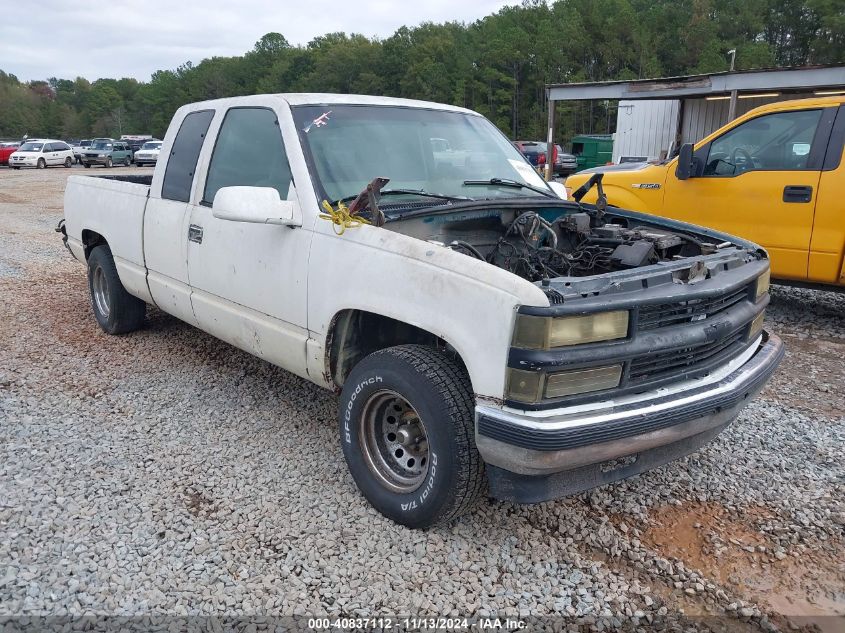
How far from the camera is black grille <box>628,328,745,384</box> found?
2.73 metres

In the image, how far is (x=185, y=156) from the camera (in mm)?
4547

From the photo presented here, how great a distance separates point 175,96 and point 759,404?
371 feet

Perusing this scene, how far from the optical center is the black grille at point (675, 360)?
273 centimetres

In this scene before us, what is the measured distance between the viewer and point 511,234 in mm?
3689

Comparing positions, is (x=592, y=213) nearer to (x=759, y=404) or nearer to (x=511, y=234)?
(x=511, y=234)

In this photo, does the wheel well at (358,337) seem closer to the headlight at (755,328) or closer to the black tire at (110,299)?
the headlight at (755,328)

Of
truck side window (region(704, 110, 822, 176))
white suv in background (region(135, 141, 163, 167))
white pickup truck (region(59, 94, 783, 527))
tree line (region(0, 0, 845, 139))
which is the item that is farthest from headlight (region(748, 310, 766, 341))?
tree line (region(0, 0, 845, 139))

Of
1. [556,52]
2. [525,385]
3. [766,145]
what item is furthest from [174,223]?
[556,52]

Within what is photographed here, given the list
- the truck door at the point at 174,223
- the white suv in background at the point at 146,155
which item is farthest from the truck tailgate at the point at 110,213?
the white suv in background at the point at 146,155

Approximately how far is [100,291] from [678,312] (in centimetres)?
493

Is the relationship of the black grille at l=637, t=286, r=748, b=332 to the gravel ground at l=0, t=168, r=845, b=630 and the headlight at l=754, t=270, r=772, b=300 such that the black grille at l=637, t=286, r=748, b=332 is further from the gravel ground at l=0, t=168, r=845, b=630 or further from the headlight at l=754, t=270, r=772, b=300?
the gravel ground at l=0, t=168, r=845, b=630

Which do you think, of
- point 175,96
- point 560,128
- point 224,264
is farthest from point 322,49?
point 224,264

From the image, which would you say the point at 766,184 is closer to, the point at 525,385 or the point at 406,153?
the point at 406,153

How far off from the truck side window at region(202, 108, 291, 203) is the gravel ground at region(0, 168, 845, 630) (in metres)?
1.42
